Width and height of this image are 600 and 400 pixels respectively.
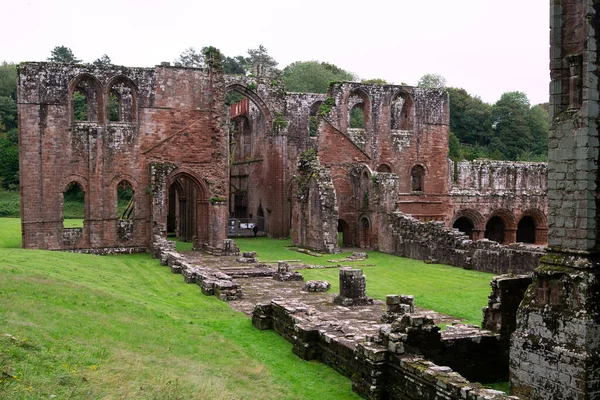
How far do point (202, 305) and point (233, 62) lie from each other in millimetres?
66323

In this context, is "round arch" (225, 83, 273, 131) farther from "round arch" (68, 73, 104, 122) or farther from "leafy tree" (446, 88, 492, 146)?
"leafy tree" (446, 88, 492, 146)

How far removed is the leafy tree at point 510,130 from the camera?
63.3 m

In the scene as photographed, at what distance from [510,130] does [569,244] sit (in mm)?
58120

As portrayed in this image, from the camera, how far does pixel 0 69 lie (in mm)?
68188

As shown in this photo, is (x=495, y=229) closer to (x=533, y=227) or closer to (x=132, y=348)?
(x=533, y=227)

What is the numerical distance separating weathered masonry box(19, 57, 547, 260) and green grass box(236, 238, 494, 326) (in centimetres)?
202

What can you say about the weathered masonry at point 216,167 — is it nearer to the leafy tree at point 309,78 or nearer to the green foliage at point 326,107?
the green foliage at point 326,107

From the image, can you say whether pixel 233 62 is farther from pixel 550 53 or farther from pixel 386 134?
pixel 550 53

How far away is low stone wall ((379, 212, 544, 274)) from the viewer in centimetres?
2060

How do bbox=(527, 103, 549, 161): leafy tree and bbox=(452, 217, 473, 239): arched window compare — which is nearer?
bbox=(452, 217, 473, 239): arched window

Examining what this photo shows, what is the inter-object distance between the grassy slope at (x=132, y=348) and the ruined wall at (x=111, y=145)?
1211 cm

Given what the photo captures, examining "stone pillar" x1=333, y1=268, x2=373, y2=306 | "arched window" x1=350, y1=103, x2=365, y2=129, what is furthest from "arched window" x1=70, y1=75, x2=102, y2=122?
"arched window" x1=350, y1=103, x2=365, y2=129

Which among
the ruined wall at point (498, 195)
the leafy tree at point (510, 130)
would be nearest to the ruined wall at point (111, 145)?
the ruined wall at point (498, 195)

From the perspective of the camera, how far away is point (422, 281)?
20.0 m
